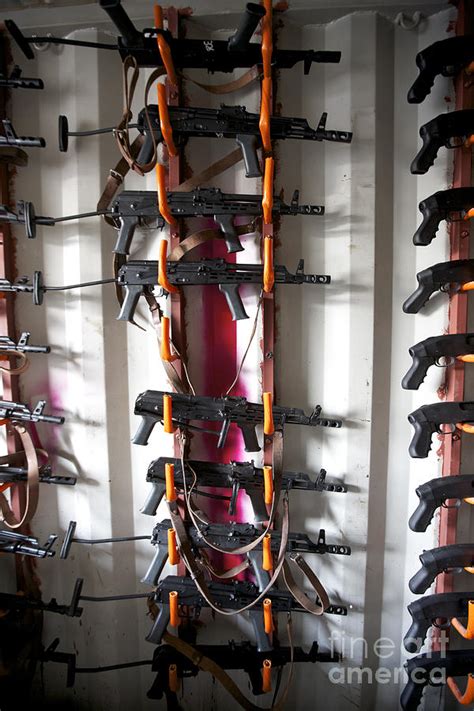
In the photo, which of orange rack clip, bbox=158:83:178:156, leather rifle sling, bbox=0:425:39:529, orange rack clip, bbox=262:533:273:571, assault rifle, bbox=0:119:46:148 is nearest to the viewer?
orange rack clip, bbox=158:83:178:156

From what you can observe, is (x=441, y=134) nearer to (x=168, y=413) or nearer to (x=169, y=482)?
(x=168, y=413)

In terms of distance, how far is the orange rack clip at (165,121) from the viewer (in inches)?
60.9

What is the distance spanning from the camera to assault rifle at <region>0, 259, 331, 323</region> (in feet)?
5.68

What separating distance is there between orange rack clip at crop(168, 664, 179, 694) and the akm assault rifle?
2077 millimetres

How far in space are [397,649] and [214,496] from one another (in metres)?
1.32

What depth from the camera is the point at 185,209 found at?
1742 millimetres

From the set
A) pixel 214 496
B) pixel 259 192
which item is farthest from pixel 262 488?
pixel 259 192

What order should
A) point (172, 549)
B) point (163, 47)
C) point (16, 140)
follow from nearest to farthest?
point (163, 47) < point (16, 140) < point (172, 549)

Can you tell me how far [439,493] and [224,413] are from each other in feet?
3.49

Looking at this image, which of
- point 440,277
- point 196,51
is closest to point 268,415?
point 440,277

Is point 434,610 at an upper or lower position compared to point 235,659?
upper

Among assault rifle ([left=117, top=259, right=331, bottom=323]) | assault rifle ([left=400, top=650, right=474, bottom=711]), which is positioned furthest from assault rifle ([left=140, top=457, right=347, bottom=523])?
assault rifle ([left=400, top=650, right=474, bottom=711])

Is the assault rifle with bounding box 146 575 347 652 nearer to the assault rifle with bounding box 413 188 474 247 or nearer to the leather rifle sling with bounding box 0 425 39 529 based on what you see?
the leather rifle sling with bounding box 0 425 39 529

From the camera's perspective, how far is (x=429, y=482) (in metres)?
1.80
